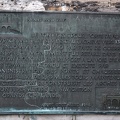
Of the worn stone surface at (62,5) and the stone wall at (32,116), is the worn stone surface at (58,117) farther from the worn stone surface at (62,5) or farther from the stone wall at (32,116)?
the worn stone surface at (62,5)

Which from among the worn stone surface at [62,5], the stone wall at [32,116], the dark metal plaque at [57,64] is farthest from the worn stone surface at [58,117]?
the worn stone surface at [62,5]

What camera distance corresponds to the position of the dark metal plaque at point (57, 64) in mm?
7074

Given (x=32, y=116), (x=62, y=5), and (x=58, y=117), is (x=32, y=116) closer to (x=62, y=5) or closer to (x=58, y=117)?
(x=58, y=117)

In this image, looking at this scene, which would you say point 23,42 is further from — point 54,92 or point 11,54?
point 54,92

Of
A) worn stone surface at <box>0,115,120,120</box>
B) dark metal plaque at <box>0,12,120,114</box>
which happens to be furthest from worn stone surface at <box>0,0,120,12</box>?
worn stone surface at <box>0,115,120,120</box>

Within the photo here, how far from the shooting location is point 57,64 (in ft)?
23.4

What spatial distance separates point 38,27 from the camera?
7.15 m

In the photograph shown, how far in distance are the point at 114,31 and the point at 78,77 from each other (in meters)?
1.09

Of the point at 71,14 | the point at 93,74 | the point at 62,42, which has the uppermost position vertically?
the point at 71,14

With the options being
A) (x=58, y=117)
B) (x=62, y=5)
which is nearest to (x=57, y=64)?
(x=58, y=117)

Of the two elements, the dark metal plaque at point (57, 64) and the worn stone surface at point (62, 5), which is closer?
the dark metal plaque at point (57, 64)

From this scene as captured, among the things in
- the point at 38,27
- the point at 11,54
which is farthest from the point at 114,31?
the point at 11,54

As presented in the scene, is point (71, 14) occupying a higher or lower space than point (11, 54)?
higher

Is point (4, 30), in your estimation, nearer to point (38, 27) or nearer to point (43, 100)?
point (38, 27)
